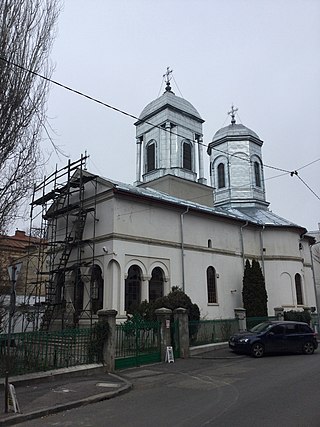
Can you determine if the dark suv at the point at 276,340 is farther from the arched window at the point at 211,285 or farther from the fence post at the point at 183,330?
the arched window at the point at 211,285

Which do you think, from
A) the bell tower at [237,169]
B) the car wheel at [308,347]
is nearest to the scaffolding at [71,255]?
the car wheel at [308,347]

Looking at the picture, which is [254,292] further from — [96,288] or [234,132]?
[234,132]

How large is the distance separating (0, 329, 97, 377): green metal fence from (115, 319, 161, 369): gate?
1352 millimetres

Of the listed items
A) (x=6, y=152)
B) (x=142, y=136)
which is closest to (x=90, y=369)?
(x=6, y=152)

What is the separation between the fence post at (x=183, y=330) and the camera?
57.5ft

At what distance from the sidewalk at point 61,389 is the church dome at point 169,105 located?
73.8 feet

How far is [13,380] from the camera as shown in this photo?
11.2 m

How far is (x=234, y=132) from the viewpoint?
1537 inches

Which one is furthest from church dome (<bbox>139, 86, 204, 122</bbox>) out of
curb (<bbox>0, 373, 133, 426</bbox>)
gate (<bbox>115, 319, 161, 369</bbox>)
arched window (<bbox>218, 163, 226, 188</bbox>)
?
curb (<bbox>0, 373, 133, 426</bbox>)

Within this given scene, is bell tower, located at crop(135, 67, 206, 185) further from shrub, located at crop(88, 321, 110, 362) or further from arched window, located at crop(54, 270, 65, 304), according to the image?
shrub, located at crop(88, 321, 110, 362)

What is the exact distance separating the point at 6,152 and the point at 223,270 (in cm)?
1732

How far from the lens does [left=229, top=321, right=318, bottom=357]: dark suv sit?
57.3 ft

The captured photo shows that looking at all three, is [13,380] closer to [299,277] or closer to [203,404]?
[203,404]

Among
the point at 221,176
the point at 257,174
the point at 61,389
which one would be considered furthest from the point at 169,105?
the point at 61,389
